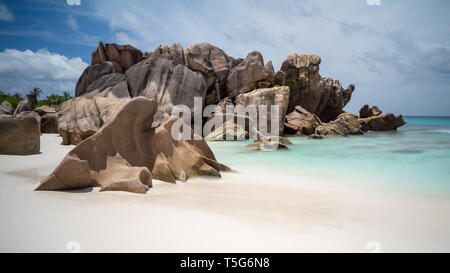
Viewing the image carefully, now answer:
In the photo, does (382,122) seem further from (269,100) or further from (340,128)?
(269,100)

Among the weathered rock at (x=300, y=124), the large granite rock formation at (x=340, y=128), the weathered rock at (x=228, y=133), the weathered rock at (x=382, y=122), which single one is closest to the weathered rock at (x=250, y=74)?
the weathered rock at (x=300, y=124)

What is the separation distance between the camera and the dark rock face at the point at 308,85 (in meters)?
23.1

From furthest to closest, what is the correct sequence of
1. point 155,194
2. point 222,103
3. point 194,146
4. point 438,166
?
point 222,103 < point 438,166 < point 194,146 < point 155,194

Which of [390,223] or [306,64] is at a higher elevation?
[306,64]

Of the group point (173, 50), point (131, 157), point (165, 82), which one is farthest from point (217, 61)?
point (131, 157)

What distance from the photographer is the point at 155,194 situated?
3459 millimetres

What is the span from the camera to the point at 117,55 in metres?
19.3

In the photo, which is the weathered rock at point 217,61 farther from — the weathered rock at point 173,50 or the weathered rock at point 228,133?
the weathered rock at point 228,133

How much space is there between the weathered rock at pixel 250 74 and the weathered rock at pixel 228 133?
4.53m
